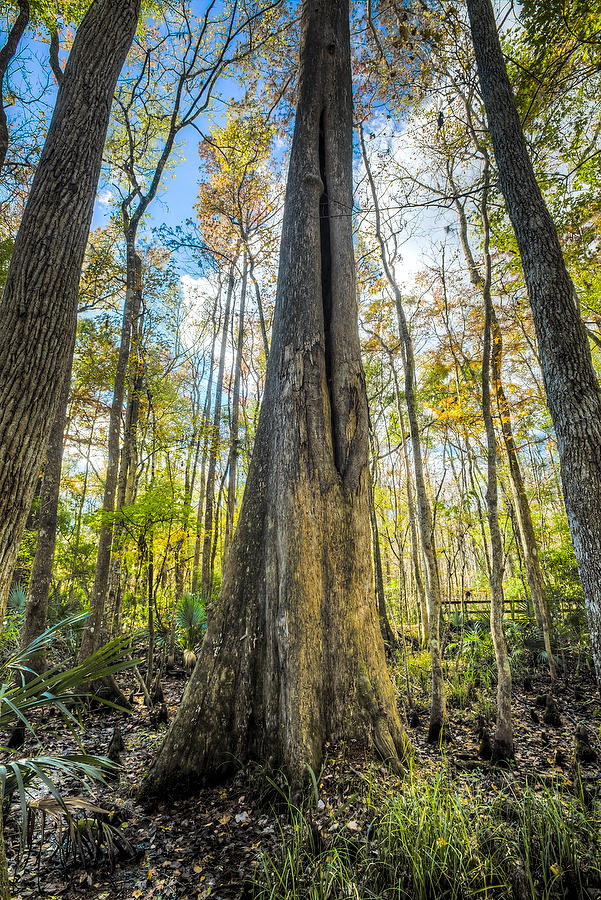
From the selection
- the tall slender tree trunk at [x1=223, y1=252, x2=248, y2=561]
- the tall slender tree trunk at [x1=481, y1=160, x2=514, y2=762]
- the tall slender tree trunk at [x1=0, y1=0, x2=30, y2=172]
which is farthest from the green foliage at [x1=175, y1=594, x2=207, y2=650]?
the tall slender tree trunk at [x1=0, y1=0, x2=30, y2=172]

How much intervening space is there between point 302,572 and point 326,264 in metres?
3.15

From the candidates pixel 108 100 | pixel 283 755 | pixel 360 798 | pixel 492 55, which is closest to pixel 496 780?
pixel 360 798

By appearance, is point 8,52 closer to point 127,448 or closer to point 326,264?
point 326,264

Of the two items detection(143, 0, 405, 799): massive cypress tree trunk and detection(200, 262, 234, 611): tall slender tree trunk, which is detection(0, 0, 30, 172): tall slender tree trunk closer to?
detection(143, 0, 405, 799): massive cypress tree trunk

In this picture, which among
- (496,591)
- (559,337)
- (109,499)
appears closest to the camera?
(559,337)

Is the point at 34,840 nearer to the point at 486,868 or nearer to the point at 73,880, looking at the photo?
the point at 73,880

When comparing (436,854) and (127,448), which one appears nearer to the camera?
(436,854)

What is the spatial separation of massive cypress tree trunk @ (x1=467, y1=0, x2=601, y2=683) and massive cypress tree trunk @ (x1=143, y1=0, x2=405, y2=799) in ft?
5.30

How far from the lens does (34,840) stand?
2.33 metres

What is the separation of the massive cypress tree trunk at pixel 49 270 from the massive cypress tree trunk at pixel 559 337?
3.60 meters

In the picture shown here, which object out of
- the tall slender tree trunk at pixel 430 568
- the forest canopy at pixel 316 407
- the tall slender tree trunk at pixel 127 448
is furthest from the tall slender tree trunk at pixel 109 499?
the tall slender tree trunk at pixel 430 568

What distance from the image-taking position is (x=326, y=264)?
4117mm

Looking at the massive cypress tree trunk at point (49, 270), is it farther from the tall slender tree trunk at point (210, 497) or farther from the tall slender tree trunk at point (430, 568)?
the tall slender tree trunk at point (210, 497)

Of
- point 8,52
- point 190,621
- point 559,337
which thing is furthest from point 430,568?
point 8,52
